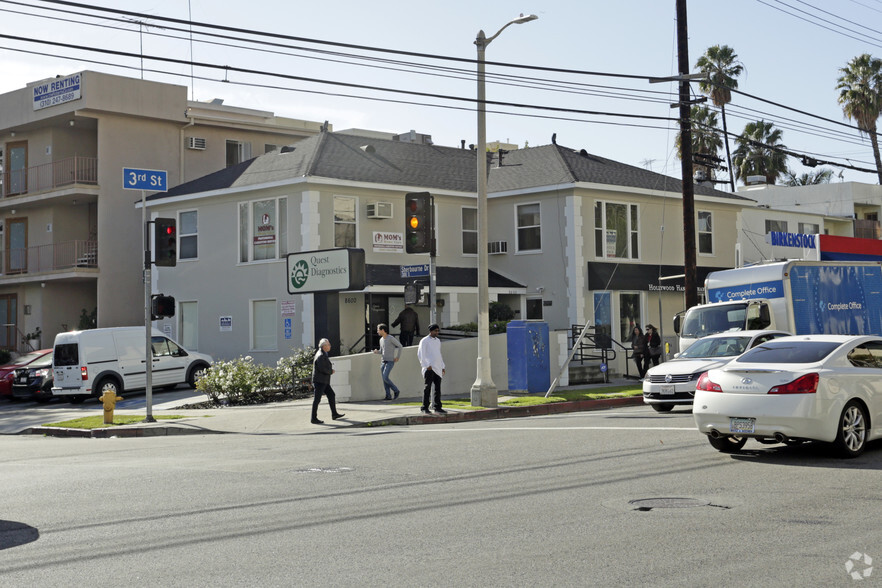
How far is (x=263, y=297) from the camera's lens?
3119cm

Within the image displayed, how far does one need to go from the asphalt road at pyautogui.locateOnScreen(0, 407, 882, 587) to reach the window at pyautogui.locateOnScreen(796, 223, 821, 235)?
3179 cm

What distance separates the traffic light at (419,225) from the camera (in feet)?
68.3

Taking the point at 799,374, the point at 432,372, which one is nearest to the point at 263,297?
the point at 432,372

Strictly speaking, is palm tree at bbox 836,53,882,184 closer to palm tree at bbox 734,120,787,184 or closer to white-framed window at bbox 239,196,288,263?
palm tree at bbox 734,120,787,184

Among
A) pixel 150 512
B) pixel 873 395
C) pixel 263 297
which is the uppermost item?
pixel 263 297

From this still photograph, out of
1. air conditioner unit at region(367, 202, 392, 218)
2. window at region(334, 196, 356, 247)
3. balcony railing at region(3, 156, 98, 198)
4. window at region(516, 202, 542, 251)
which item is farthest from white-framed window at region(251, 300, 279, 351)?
balcony railing at region(3, 156, 98, 198)

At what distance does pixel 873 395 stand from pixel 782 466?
1737mm

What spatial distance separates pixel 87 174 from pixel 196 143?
4.58m

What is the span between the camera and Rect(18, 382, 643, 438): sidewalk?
63.5ft

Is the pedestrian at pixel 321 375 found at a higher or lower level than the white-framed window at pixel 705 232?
lower

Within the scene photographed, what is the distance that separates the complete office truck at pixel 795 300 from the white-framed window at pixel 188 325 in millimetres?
16939

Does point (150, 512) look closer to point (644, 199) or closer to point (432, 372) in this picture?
point (432, 372)

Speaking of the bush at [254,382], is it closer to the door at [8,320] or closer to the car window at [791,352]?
the car window at [791,352]

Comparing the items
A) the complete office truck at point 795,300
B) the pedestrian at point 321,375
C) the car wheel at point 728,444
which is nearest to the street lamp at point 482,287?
the pedestrian at point 321,375
